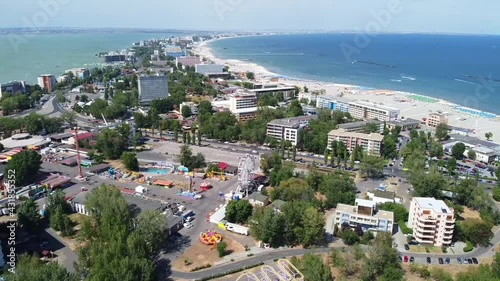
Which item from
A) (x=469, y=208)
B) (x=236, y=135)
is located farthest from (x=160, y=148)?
(x=469, y=208)

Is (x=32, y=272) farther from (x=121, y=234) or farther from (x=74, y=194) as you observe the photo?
(x=74, y=194)

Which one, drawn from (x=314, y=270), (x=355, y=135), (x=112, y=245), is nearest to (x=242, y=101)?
(x=355, y=135)

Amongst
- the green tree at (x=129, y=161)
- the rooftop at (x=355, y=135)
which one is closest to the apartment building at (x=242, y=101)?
the rooftop at (x=355, y=135)

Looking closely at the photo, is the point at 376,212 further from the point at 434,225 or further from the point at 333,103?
the point at 333,103

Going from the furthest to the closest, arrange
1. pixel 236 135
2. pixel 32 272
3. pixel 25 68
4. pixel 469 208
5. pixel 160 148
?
pixel 25 68 → pixel 236 135 → pixel 160 148 → pixel 469 208 → pixel 32 272

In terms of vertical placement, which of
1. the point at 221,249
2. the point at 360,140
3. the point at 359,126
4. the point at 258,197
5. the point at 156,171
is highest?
the point at 359,126

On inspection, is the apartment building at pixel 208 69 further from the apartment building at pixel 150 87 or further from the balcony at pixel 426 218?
the balcony at pixel 426 218
